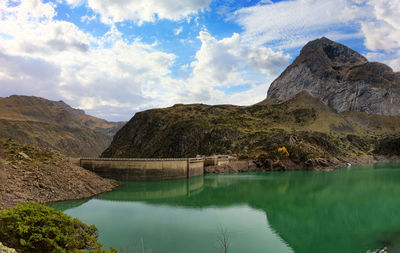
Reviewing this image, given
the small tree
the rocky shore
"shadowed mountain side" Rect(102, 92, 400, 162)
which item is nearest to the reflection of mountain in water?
the rocky shore

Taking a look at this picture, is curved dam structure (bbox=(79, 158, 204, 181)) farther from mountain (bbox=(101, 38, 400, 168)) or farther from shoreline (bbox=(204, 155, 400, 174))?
mountain (bbox=(101, 38, 400, 168))

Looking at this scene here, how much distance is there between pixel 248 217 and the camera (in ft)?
127

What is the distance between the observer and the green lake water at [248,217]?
2792cm

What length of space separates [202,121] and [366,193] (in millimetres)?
91993

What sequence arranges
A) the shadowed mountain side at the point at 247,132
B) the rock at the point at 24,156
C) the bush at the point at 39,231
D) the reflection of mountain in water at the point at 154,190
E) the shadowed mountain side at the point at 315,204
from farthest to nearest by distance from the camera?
the shadowed mountain side at the point at 247,132 → the reflection of mountain in water at the point at 154,190 → the rock at the point at 24,156 → the shadowed mountain side at the point at 315,204 → the bush at the point at 39,231

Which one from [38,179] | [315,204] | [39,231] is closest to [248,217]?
[315,204]

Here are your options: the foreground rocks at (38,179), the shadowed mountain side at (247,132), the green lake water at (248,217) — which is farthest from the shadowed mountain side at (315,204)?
the shadowed mountain side at (247,132)

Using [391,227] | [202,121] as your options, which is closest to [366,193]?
[391,227]

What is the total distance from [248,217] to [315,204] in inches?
627

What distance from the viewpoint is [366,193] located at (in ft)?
187

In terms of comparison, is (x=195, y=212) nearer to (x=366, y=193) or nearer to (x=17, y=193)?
(x=17, y=193)

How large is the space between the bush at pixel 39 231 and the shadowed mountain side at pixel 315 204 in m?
20.3

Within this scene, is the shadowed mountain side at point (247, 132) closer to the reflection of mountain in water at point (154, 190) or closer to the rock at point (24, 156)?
the reflection of mountain in water at point (154, 190)

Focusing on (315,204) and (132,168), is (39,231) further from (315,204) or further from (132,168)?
(132,168)
